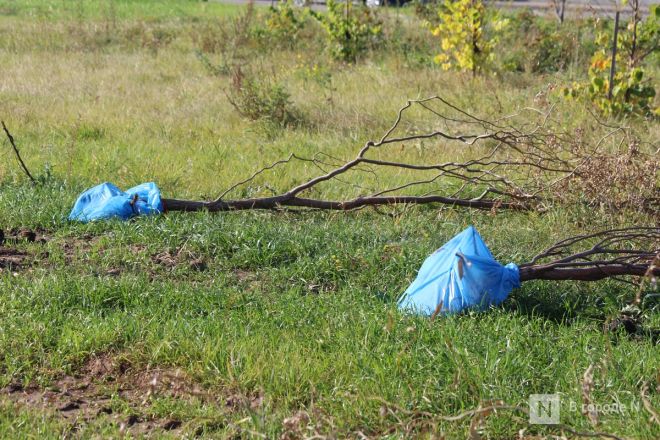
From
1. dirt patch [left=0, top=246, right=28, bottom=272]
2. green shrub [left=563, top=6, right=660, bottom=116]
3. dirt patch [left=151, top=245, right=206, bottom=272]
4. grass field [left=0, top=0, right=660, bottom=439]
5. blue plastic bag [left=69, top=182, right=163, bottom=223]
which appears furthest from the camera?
green shrub [left=563, top=6, right=660, bottom=116]

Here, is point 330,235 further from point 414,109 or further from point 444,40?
point 444,40

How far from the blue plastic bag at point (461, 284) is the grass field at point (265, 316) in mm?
111

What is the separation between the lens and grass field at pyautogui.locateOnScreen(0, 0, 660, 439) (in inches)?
144

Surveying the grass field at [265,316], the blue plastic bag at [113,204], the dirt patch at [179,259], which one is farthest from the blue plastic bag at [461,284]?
the blue plastic bag at [113,204]

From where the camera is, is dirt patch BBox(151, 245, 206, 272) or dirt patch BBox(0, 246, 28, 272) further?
dirt patch BBox(151, 245, 206, 272)

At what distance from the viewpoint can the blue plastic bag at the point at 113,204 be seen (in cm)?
624

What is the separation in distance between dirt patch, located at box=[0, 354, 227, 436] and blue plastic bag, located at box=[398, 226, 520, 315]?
1.37 m

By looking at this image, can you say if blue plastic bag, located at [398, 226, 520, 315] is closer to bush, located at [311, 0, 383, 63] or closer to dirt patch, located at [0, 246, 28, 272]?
dirt patch, located at [0, 246, 28, 272]

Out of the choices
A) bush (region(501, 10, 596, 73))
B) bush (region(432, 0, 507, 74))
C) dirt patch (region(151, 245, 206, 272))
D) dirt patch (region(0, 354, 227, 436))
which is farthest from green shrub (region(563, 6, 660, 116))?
dirt patch (region(0, 354, 227, 436))

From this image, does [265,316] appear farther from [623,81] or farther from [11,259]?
[623,81]

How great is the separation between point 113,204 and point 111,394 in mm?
2582

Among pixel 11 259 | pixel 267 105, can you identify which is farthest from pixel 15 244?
pixel 267 105

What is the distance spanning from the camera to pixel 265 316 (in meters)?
4.62

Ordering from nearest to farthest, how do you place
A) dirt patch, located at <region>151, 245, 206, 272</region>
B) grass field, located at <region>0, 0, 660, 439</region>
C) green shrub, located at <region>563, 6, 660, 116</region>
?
1. grass field, located at <region>0, 0, 660, 439</region>
2. dirt patch, located at <region>151, 245, 206, 272</region>
3. green shrub, located at <region>563, 6, 660, 116</region>
